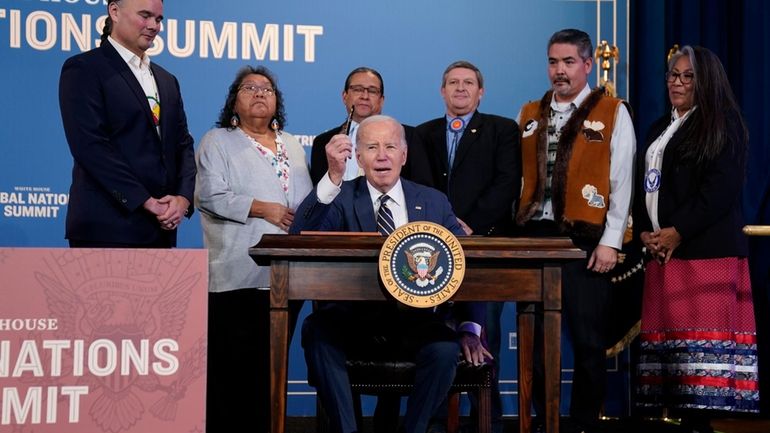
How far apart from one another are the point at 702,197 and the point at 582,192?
1.52 feet

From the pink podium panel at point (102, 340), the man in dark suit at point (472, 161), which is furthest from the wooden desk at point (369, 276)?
the man in dark suit at point (472, 161)

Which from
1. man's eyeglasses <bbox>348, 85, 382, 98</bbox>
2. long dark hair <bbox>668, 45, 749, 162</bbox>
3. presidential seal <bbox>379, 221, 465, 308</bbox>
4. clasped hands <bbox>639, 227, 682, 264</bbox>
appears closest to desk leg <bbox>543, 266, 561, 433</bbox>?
presidential seal <bbox>379, 221, 465, 308</bbox>

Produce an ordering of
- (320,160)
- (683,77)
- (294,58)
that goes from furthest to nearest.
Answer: (294,58) → (320,160) → (683,77)

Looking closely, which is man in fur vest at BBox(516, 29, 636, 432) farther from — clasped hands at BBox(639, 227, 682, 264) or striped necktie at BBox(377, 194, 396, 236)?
striped necktie at BBox(377, 194, 396, 236)

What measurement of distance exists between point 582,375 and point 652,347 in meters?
0.32

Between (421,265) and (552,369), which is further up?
(421,265)

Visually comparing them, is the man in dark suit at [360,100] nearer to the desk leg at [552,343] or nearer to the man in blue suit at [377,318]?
the man in blue suit at [377,318]

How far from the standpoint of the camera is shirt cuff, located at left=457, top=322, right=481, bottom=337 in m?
3.06

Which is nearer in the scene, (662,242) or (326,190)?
(326,190)

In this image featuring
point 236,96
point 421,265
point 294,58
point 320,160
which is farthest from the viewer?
point 294,58

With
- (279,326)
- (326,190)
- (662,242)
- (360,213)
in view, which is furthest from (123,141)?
(662,242)

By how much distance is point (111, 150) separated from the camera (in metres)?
3.19

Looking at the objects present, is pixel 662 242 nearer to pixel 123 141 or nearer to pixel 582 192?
pixel 582 192

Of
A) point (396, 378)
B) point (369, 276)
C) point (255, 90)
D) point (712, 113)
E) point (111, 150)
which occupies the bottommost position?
point (396, 378)
